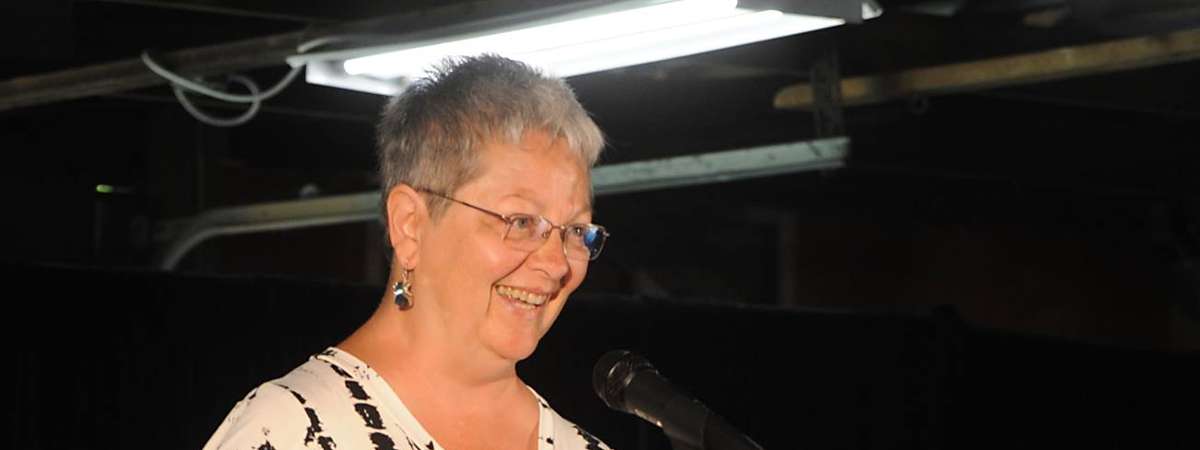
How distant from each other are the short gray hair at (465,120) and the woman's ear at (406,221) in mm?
11

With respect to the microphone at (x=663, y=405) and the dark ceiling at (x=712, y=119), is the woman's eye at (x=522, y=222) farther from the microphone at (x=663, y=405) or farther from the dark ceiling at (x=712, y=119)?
the dark ceiling at (x=712, y=119)

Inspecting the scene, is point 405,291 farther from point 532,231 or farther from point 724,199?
point 724,199

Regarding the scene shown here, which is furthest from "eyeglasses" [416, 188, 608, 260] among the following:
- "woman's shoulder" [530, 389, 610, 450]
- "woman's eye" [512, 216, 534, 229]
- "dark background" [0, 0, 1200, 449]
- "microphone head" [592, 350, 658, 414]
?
"dark background" [0, 0, 1200, 449]

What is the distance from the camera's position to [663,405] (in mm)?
1733

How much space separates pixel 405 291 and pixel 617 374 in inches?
9.1

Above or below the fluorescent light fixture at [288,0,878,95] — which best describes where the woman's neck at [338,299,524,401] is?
below

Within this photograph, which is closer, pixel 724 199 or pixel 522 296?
pixel 522 296

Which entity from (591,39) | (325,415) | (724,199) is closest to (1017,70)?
(591,39)

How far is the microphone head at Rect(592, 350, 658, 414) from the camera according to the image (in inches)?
70.0

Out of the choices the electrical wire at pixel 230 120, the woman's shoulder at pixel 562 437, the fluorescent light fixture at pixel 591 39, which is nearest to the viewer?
A: the woman's shoulder at pixel 562 437

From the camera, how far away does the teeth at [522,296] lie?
176 centimetres

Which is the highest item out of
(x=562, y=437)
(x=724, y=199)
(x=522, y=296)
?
(x=724, y=199)

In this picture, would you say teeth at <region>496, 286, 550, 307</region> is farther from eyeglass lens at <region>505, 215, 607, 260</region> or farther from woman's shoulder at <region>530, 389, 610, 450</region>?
woman's shoulder at <region>530, 389, 610, 450</region>

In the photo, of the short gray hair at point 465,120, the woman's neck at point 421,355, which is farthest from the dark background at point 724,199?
the woman's neck at point 421,355
